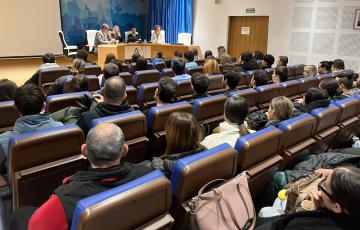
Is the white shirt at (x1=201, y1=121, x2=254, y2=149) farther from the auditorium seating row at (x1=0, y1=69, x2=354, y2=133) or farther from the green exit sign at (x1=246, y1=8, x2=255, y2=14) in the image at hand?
the green exit sign at (x1=246, y1=8, x2=255, y2=14)

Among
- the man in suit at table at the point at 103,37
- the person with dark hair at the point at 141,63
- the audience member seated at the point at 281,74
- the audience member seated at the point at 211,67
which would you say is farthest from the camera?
the man in suit at table at the point at 103,37

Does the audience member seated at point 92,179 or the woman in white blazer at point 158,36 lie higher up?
the woman in white blazer at point 158,36

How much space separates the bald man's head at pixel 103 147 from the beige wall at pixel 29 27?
9.25 m

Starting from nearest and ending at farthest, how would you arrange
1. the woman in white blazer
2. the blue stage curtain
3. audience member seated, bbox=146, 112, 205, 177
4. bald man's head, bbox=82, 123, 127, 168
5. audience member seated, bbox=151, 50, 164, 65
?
bald man's head, bbox=82, 123, 127, 168
audience member seated, bbox=146, 112, 205, 177
audience member seated, bbox=151, 50, 164, 65
the woman in white blazer
the blue stage curtain

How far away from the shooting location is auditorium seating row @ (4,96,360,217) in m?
1.66

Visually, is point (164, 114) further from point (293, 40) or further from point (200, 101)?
point (293, 40)

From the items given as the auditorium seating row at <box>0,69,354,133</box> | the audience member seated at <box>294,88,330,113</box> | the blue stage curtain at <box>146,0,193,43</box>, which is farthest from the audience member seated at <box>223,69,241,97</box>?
the blue stage curtain at <box>146,0,193,43</box>

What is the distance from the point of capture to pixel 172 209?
160 cm

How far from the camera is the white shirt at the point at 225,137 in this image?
2.20 meters

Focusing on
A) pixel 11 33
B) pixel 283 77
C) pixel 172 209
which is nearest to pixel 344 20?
pixel 283 77

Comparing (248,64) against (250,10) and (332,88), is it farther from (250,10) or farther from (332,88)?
(250,10)

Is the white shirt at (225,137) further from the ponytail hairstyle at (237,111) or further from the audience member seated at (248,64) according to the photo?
the audience member seated at (248,64)

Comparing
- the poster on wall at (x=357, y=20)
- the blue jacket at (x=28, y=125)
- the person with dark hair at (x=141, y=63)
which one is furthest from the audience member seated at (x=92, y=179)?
the poster on wall at (x=357, y=20)

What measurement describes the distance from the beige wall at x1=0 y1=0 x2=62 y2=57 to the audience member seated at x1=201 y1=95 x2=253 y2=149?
9.00m
